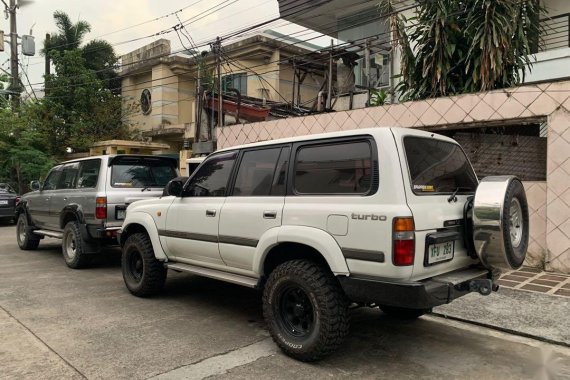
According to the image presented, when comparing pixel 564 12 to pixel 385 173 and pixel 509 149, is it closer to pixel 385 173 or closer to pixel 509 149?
pixel 509 149

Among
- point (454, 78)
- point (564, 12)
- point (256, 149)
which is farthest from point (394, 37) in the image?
point (256, 149)

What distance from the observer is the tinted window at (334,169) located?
11.9 ft

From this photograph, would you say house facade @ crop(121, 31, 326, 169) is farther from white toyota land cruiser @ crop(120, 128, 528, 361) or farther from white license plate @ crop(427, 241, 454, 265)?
white license plate @ crop(427, 241, 454, 265)

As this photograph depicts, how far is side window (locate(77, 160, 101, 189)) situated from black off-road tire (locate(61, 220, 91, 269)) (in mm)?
643

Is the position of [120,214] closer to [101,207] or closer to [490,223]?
[101,207]

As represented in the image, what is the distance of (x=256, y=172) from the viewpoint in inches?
177

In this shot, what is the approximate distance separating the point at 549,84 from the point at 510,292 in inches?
124

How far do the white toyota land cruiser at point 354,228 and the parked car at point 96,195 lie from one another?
284cm

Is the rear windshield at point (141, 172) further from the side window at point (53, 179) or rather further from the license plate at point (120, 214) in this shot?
the side window at point (53, 179)

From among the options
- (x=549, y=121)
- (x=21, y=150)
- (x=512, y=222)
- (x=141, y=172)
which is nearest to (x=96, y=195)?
(x=141, y=172)

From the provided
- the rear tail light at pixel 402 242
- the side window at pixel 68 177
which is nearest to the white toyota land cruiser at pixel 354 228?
the rear tail light at pixel 402 242

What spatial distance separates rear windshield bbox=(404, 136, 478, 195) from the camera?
363 centimetres

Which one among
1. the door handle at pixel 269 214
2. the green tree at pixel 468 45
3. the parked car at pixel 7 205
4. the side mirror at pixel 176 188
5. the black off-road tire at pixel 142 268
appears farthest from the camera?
the parked car at pixel 7 205

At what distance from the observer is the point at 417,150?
12.4ft
